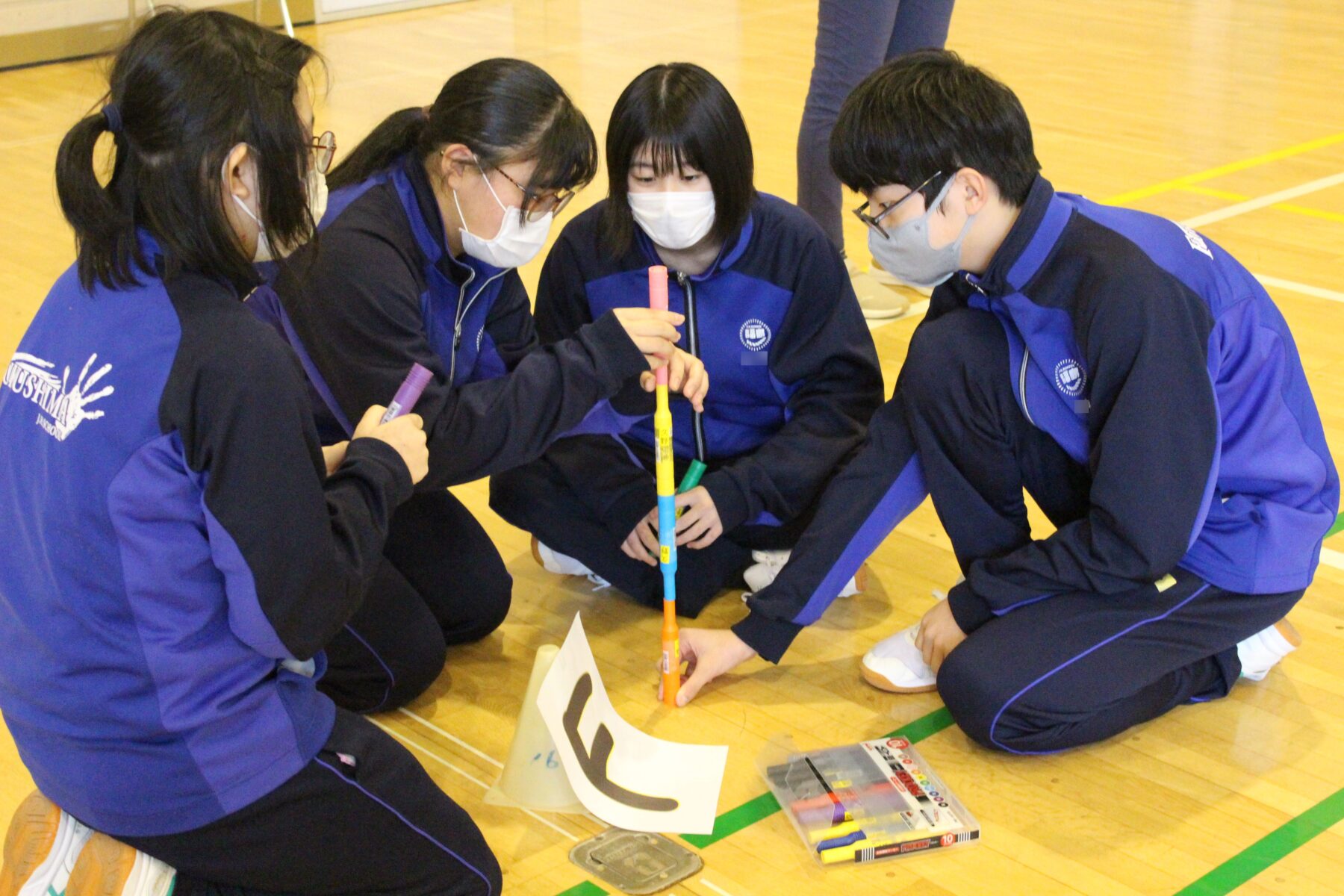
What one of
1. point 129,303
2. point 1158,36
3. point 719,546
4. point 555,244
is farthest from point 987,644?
point 1158,36

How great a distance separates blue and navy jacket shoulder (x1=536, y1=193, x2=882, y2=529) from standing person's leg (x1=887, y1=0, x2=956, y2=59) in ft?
3.94

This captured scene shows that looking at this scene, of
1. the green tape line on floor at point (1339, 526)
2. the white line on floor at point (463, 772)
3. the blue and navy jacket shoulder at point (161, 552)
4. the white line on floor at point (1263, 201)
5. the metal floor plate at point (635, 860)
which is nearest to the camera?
the blue and navy jacket shoulder at point (161, 552)

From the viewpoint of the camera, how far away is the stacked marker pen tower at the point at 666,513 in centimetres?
187

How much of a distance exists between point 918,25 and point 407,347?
5.94ft

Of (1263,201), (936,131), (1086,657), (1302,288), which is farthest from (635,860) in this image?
(1263,201)

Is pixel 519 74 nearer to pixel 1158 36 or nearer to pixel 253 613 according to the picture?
pixel 253 613

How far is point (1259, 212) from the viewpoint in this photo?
3.91 metres

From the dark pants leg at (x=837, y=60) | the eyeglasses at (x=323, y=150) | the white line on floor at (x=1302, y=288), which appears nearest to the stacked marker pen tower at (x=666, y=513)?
the eyeglasses at (x=323, y=150)

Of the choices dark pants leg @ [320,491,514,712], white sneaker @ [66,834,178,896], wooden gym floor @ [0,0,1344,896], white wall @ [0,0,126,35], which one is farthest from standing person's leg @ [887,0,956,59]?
white wall @ [0,0,126,35]

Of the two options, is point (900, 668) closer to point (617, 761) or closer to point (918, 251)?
point (617, 761)

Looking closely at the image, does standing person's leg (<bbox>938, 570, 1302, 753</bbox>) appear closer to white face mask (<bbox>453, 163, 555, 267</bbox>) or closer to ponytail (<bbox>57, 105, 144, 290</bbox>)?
white face mask (<bbox>453, 163, 555, 267</bbox>)

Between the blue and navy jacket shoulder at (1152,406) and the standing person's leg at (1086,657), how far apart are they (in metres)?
0.03

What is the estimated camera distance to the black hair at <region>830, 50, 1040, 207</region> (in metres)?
1.72

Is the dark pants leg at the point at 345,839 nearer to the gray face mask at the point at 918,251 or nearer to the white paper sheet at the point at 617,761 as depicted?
the white paper sheet at the point at 617,761
